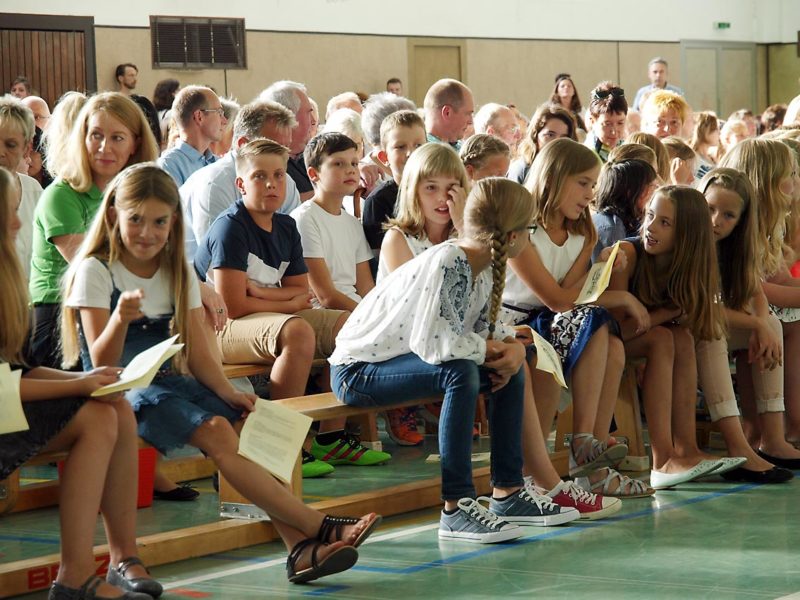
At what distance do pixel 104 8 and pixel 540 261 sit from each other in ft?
→ 29.8

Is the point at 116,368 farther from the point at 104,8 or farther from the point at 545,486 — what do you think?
the point at 104,8

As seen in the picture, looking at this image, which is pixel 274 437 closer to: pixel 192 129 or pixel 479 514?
pixel 479 514

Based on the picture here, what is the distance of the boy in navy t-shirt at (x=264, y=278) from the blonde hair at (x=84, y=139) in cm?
53

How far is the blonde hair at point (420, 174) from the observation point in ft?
15.2

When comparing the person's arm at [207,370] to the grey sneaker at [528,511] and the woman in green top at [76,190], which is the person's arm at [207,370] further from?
the grey sneaker at [528,511]

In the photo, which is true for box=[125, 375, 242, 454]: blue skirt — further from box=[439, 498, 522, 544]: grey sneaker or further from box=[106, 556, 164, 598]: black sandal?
box=[439, 498, 522, 544]: grey sneaker

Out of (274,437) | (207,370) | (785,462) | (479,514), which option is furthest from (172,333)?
(785,462)

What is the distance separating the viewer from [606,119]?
708 cm

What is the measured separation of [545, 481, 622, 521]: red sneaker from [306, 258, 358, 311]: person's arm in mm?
1370

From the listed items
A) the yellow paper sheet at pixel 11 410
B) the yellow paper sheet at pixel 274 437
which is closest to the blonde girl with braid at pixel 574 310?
the yellow paper sheet at pixel 274 437

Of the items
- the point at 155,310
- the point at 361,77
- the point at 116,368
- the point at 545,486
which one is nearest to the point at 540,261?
the point at 545,486

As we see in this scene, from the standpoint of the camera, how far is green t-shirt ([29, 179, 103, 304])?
13.5 feet

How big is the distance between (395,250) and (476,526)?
1.27 m

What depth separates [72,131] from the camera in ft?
14.1
